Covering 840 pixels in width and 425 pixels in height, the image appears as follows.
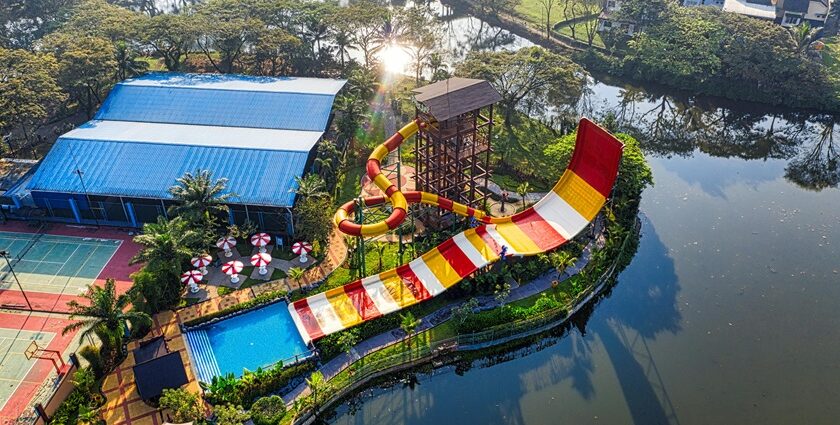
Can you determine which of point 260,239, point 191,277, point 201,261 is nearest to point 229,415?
point 191,277

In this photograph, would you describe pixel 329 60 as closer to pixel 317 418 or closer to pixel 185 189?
pixel 185 189

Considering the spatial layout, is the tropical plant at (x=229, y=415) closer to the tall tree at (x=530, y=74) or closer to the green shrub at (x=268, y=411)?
the green shrub at (x=268, y=411)

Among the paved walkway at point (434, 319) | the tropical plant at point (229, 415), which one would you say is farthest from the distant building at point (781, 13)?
the tropical plant at point (229, 415)

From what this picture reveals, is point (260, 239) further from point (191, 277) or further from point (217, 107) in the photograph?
point (217, 107)

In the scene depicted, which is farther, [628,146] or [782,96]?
[782,96]

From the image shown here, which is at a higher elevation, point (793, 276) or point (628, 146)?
point (628, 146)

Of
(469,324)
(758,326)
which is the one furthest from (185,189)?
(758,326)

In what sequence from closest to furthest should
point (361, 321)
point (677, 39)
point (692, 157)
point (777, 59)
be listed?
point (361, 321), point (692, 157), point (777, 59), point (677, 39)
